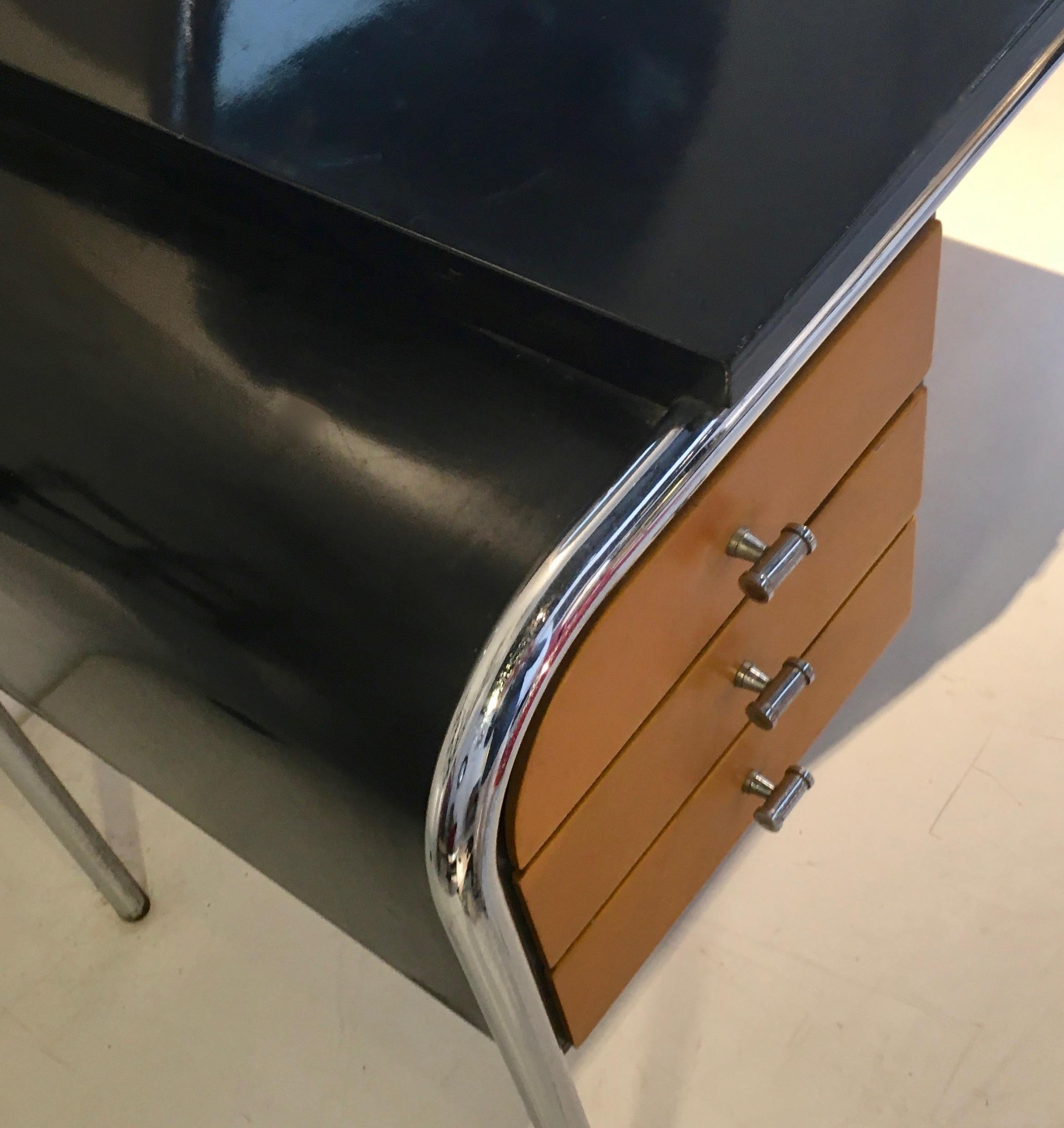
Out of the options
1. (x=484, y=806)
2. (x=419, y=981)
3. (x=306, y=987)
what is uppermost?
(x=484, y=806)

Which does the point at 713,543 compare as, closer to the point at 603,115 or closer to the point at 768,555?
the point at 768,555

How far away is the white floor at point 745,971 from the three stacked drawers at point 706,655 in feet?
0.53

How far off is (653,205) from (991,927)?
74cm

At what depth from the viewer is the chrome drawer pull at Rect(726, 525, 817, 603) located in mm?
546

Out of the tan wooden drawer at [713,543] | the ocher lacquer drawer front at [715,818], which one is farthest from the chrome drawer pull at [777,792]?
the tan wooden drawer at [713,543]

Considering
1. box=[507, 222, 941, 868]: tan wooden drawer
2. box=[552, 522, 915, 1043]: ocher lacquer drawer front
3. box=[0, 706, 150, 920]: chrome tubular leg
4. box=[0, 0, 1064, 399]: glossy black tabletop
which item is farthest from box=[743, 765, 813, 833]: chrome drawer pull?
box=[0, 706, 150, 920]: chrome tubular leg

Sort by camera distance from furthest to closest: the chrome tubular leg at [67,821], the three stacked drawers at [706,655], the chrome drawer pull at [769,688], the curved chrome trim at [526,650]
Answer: the chrome tubular leg at [67,821] → the chrome drawer pull at [769,688] → the three stacked drawers at [706,655] → the curved chrome trim at [526,650]

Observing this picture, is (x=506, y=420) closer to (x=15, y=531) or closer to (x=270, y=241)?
(x=270, y=241)

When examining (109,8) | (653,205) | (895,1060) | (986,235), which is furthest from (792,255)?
(986,235)

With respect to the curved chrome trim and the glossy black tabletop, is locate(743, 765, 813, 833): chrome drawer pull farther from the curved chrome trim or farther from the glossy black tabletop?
the glossy black tabletop

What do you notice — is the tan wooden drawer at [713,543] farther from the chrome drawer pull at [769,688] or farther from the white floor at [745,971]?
the white floor at [745,971]

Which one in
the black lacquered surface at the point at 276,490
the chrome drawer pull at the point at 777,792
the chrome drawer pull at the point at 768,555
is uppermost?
the chrome drawer pull at the point at 768,555

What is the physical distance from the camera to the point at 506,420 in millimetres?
462

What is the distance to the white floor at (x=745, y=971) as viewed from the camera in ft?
2.87
